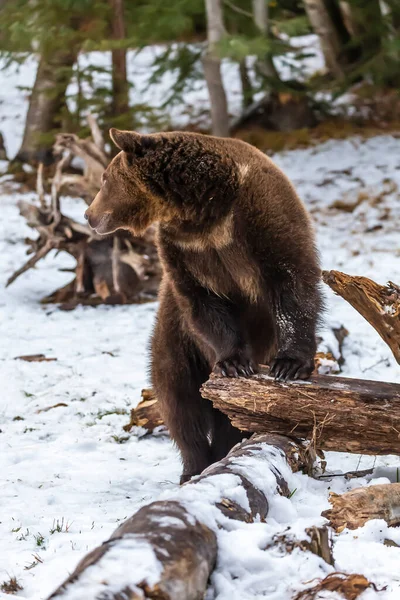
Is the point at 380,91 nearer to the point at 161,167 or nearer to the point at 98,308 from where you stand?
the point at 98,308

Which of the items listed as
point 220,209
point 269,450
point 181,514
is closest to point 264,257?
point 220,209

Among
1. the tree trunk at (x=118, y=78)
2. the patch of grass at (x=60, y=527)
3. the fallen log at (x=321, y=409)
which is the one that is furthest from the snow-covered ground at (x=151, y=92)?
the patch of grass at (x=60, y=527)

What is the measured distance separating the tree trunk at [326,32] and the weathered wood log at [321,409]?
12.8 metres

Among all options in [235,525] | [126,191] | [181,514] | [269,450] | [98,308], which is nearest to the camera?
[181,514]

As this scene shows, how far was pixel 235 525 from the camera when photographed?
2793mm

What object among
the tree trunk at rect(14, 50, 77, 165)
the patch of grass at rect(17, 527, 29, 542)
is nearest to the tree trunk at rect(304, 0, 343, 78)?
the tree trunk at rect(14, 50, 77, 165)

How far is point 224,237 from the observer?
4227mm

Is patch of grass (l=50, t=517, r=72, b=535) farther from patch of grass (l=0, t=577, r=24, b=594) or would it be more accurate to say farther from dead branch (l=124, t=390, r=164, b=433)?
dead branch (l=124, t=390, r=164, b=433)

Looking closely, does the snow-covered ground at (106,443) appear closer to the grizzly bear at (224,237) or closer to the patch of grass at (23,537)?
the patch of grass at (23,537)

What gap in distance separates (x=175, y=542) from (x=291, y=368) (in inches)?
71.1

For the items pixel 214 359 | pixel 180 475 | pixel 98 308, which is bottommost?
pixel 98 308

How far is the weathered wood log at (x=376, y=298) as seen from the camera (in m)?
3.70

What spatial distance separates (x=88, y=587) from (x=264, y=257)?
7.82 feet

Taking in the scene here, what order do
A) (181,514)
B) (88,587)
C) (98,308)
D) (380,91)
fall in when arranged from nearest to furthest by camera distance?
(88,587), (181,514), (98,308), (380,91)
